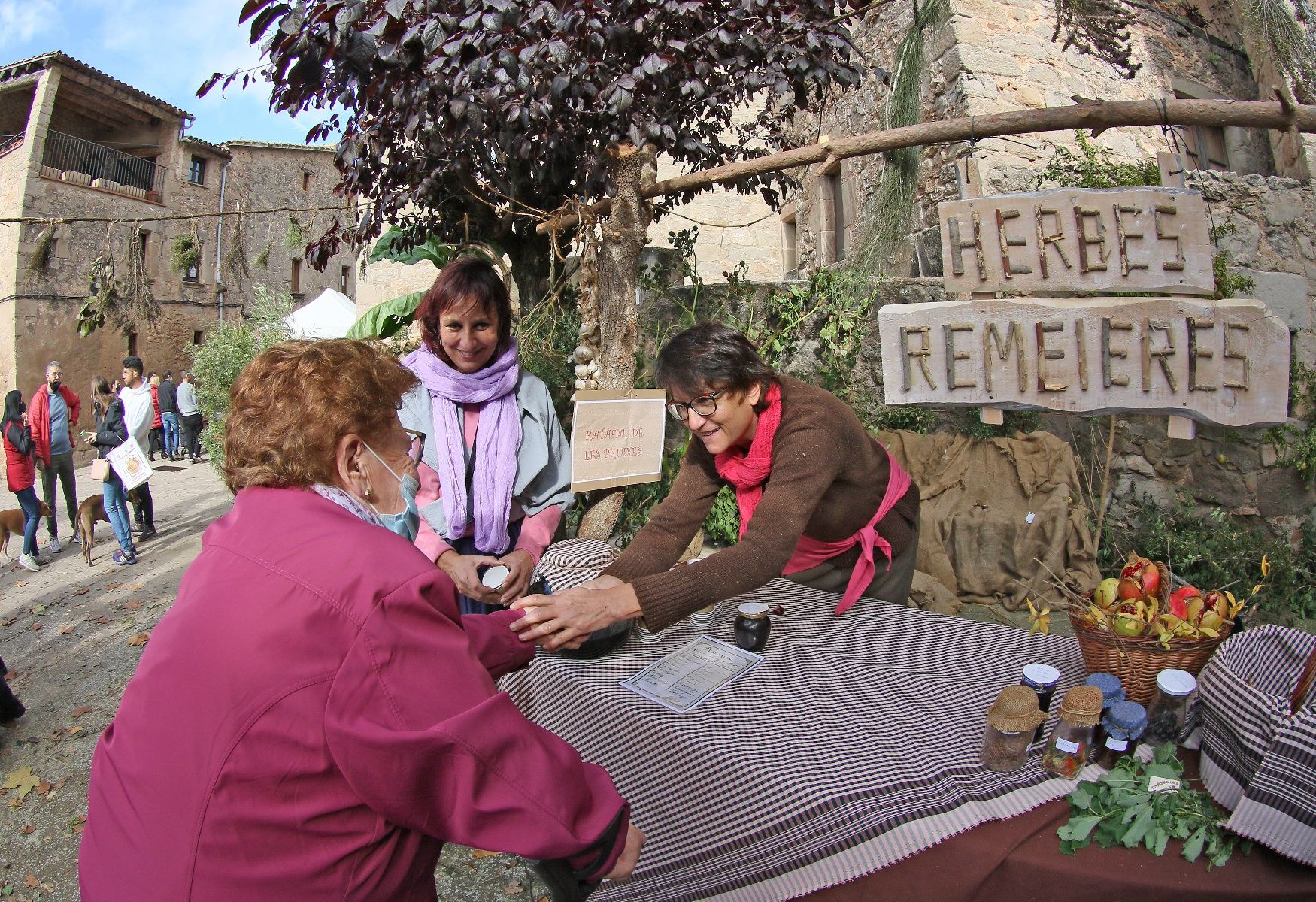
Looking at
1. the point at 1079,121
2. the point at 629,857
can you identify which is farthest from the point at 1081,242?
the point at 629,857

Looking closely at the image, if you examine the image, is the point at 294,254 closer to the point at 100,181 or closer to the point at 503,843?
the point at 100,181

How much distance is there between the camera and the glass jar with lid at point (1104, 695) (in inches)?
60.8

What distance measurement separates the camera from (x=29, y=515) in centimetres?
695

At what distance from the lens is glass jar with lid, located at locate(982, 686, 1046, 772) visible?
150 cm

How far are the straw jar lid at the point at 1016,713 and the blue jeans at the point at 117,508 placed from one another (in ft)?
25.1

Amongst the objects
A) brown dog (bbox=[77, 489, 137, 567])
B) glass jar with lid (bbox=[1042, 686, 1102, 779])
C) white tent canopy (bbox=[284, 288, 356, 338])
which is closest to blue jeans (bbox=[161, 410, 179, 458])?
white tent canopy (bbox=[284, 288, 356, 338])

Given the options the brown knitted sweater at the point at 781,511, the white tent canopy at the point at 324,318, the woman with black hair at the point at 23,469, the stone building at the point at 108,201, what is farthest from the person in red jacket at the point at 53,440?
the stone building at the point at 108,201

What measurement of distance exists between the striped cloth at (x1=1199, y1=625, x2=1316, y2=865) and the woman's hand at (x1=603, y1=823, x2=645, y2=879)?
1.01 metres

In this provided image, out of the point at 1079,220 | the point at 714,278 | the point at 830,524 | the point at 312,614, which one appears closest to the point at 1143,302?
the point at 1079,220

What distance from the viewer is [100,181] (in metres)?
19.7

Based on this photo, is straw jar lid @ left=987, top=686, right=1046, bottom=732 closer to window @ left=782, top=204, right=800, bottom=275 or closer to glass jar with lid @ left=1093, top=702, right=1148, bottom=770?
glass jar with lid @ left=1093, top=702, right=1148, bottom=770

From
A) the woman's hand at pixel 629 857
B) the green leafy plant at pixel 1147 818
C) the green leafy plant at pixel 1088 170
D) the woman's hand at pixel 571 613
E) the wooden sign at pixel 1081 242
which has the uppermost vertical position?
the green leafy plant at pixel 1088 170

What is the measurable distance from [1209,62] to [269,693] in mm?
9803

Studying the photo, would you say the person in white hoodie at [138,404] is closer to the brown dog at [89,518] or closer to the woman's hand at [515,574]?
the brown dog at [89,518]
